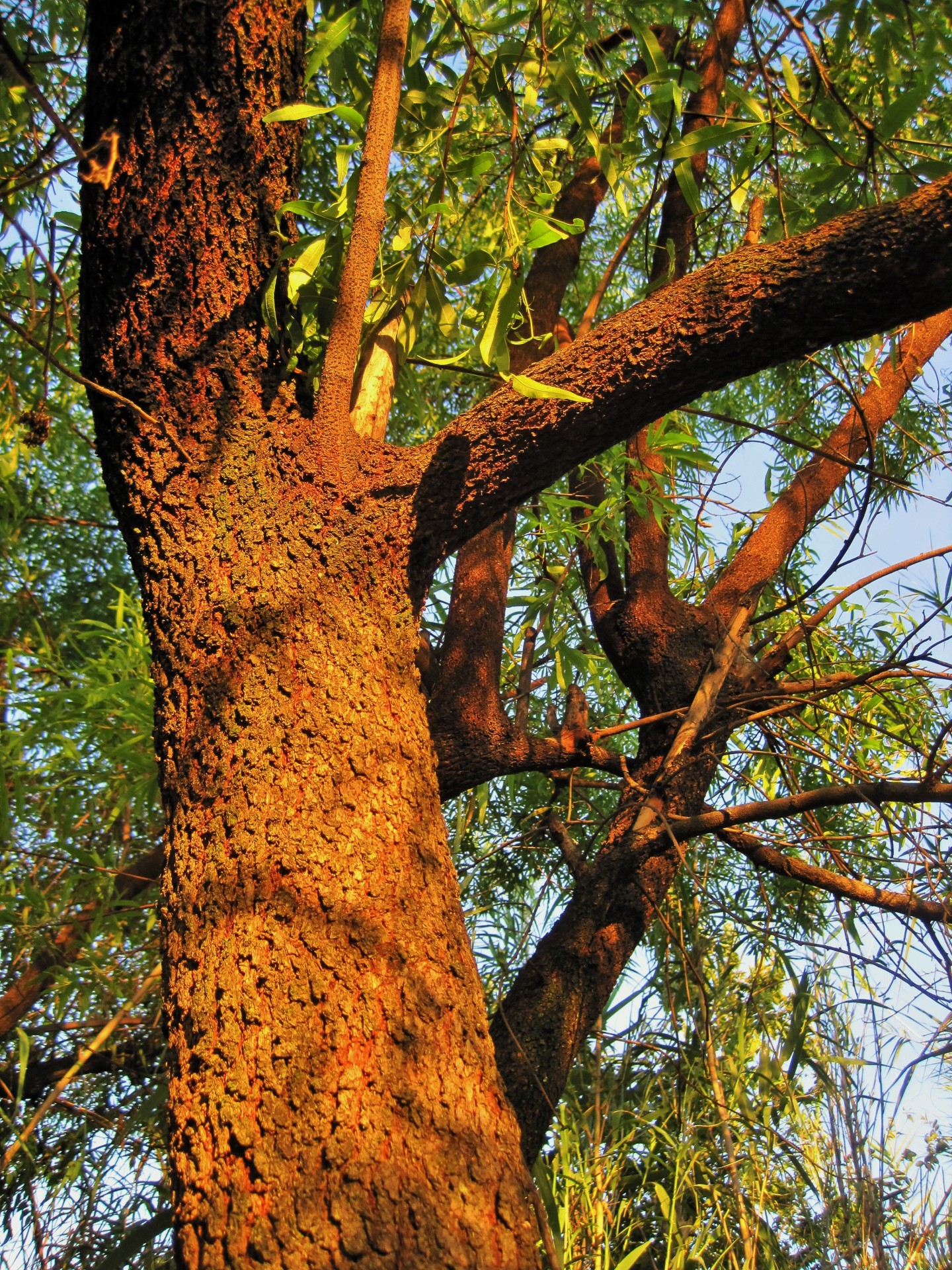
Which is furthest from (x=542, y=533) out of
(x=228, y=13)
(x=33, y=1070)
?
(x=33, y=1070)

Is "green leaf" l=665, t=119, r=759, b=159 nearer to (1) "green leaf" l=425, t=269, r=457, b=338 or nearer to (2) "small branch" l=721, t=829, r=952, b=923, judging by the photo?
(1) "green leaf" l=425, t=269, r=457, b=338

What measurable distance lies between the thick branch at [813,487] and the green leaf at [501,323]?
1.02 m

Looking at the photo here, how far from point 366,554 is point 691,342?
0.41 metres

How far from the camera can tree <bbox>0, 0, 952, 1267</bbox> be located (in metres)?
0.70

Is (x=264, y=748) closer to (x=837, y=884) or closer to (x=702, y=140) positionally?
(x=702, y=140)

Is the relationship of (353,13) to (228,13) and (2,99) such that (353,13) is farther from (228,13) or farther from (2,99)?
(2,99)

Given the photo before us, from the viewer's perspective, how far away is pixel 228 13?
41.7 inches

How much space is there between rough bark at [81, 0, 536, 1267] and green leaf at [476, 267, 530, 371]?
0.21 m

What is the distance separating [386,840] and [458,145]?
6.62 feet

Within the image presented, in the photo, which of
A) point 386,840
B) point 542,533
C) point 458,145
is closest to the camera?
point 386,840

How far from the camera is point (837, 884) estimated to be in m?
1.62

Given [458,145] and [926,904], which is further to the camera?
[458,145]

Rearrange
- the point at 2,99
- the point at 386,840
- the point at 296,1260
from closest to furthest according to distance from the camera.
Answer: the point at 296,1260 → the point at 386,840 → the point at 2,99

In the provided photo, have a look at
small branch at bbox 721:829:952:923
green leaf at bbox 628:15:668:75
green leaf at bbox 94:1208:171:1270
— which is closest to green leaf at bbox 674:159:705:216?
green leaf at bbox 628:15:668:75
